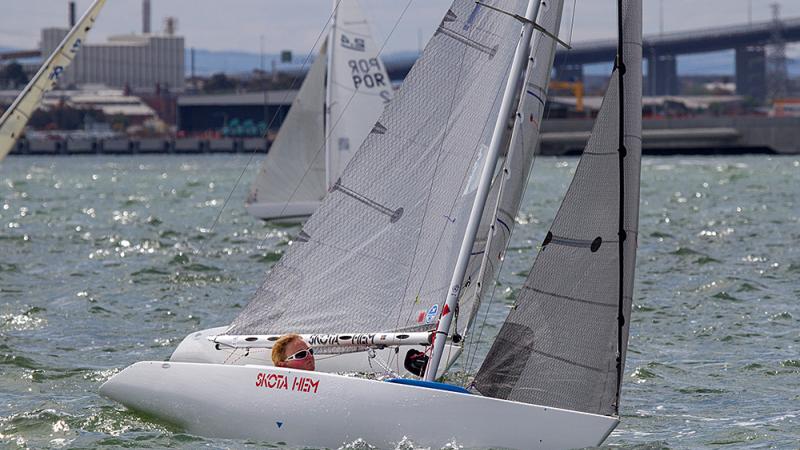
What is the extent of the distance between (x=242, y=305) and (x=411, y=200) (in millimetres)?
9050

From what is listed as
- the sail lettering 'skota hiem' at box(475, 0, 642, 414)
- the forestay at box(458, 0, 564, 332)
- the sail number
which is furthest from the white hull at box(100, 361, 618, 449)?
the sail number

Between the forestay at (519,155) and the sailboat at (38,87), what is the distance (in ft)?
35.9

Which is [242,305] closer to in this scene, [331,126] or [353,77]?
[331,126]

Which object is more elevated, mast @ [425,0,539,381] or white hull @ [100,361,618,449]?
mast @ [425,0,539,381]

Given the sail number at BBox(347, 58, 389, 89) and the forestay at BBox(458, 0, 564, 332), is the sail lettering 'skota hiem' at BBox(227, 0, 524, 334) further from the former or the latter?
the sail number at BBox(347, 58, 389, 89)

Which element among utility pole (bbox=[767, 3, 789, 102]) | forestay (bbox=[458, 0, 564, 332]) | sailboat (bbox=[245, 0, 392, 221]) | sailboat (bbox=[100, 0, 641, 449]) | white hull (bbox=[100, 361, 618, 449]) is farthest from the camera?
utility pole (bbox=[767, 3, 789, 102])

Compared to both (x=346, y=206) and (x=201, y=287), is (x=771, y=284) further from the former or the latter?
(x=346, y=206)

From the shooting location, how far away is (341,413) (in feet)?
35.9

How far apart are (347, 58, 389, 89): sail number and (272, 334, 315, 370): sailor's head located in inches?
902

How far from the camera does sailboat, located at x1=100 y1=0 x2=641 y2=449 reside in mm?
10781

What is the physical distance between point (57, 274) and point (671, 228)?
14823 millimetres

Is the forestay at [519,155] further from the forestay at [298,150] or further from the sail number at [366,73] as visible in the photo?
the forestay at [298,150]

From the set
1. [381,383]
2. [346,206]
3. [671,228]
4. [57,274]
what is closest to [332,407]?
[381,383]

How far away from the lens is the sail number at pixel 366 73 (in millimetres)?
34188
